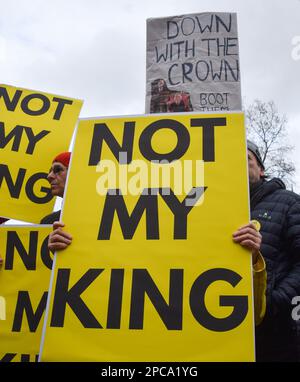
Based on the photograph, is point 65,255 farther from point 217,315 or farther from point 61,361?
point 217,315

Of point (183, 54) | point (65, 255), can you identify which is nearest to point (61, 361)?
point (65, 255)

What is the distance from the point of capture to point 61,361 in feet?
5.47

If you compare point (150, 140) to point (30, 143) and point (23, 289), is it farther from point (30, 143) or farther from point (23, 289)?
point (30, 143)

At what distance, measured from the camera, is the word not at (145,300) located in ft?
5.44

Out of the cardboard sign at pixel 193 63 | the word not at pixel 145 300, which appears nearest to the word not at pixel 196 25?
the cardboard sign at pixel 193 63

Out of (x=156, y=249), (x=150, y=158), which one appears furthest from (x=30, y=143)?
(x=156, y=249)

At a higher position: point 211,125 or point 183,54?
point 183,54

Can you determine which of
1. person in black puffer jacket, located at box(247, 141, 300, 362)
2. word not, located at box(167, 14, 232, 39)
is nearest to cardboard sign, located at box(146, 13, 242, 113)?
Result: word not, located at box(167, 14, 232, 39)

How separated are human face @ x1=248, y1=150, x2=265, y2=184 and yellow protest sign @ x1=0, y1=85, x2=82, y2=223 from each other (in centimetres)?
134

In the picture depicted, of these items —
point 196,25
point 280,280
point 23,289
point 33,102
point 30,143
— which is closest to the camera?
point 280,280

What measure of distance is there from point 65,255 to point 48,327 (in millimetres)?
286

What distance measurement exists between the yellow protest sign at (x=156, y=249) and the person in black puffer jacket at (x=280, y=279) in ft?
1.64

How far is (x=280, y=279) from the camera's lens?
2182 mm

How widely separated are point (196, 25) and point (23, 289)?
7.81ft
